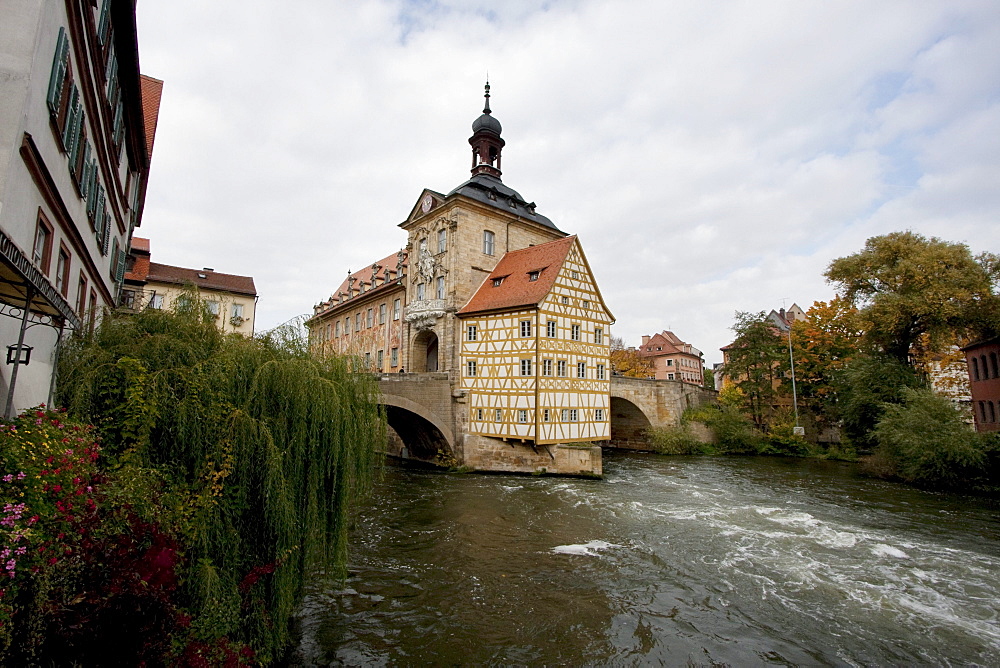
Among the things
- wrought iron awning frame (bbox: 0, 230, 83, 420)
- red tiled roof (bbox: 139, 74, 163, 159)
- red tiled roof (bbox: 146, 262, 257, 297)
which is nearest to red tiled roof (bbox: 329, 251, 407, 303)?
red tiled roof (bbox: 146, 262, 257, 297)

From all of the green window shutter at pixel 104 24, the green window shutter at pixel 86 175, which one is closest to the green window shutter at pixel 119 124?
the green window shutter at pixel 104 24

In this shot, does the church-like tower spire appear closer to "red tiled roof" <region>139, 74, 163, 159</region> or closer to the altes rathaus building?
the altes rathaus building

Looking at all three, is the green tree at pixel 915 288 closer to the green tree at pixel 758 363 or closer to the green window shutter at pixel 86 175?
the green tree at pixel 758 363

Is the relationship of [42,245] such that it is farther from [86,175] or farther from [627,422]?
[627,422]

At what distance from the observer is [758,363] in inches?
1324

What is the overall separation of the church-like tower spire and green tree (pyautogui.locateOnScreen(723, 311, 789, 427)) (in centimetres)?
1863

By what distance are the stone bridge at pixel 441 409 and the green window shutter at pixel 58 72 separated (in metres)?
11.1

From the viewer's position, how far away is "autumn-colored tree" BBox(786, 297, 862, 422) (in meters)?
31.6

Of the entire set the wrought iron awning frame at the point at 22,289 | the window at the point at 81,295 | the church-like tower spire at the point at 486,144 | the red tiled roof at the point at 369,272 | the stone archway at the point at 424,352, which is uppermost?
the church-like tower spire at the point at 486,144

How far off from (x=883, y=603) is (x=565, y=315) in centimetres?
1379

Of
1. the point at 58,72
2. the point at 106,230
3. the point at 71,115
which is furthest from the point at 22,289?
the point at 106,230

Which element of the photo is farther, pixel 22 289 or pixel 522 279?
pixel 522 279

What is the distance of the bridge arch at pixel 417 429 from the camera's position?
20703mm

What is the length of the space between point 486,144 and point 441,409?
15.5m
